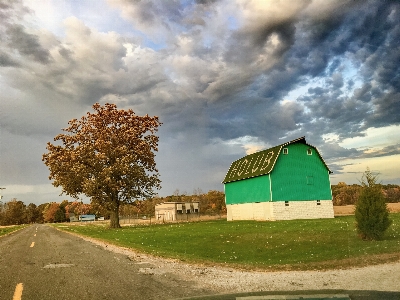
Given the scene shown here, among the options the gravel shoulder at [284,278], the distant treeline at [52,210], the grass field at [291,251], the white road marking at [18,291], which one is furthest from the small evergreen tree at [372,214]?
the distant treeline at [52,210]

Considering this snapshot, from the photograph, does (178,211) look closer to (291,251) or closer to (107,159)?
(107,159)

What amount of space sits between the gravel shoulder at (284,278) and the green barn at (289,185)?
2672 centimetres

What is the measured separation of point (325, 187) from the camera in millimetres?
38156

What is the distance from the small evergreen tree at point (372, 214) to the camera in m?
14.2

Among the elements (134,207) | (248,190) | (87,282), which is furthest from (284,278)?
(134,207)

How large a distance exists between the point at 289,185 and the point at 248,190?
243 inches

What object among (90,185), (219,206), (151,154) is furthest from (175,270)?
(219,206)

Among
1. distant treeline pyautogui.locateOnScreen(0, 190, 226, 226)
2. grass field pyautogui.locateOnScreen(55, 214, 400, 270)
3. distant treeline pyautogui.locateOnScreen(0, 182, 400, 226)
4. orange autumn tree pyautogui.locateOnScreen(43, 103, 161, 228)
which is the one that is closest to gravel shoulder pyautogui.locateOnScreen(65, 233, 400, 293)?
grass field pyautogui.locateOnScreen(55, 214, 400, 270)

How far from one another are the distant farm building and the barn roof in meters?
19.0

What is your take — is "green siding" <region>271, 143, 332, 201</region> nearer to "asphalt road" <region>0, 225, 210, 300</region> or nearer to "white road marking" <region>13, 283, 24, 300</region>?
"asphalt road" <region>0, 225, 210, 300</region>

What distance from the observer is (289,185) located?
3656cm

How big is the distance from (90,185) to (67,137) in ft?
23.9

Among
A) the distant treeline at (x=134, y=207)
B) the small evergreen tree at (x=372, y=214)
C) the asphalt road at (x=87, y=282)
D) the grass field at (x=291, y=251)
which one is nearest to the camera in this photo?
the asphalt road at (x=87, y=282)

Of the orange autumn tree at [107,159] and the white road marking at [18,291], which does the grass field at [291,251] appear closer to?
the white road marking at [18,291]
